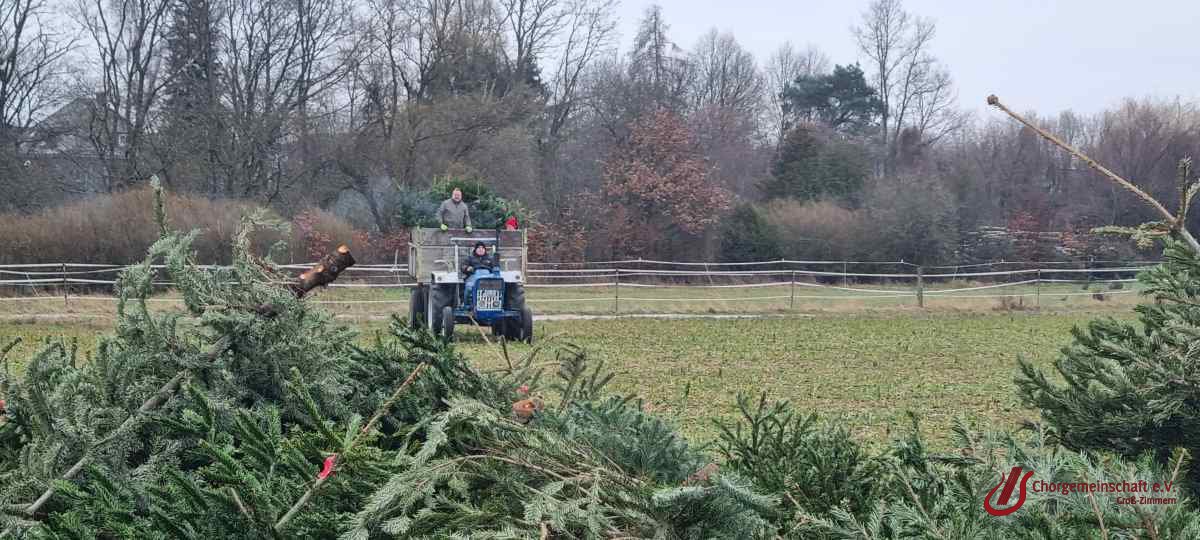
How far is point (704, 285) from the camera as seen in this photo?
2773cm

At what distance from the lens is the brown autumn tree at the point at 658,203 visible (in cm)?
3353

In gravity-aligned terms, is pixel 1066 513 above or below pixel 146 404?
below

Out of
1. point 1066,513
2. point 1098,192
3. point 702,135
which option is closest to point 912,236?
point 1098,192

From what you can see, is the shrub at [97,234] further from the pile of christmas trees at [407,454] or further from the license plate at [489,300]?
the pile of christmas trees at [407,454]

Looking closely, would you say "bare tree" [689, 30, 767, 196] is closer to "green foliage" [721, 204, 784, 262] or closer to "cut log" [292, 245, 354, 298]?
"green foliage" [721, 204, 784, 262]

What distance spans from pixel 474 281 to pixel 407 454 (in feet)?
37.1

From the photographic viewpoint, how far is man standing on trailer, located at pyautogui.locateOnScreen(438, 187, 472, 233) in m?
13.6

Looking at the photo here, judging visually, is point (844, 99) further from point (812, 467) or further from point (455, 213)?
point (812, 467)

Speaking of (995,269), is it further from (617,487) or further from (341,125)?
(617,487)

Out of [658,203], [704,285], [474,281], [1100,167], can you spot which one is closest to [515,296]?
[474,281]

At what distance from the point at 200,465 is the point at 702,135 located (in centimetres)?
3732

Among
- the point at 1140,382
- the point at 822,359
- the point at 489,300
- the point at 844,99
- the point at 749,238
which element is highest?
the point at 844,99

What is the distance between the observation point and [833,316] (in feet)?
68.7

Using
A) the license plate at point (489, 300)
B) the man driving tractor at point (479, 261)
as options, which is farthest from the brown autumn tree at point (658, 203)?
the license plate at point (489, 300)
